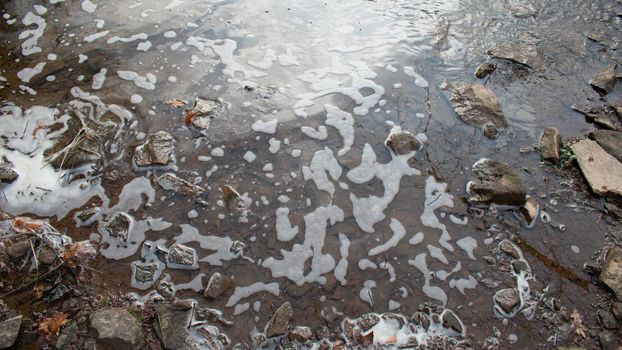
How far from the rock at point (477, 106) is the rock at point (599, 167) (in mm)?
715

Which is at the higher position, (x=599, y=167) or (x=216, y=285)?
(x=599, y=167)

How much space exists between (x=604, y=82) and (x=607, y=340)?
10.0 feet

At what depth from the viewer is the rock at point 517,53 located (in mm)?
4555

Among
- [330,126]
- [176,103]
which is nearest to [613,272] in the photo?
[330,126]

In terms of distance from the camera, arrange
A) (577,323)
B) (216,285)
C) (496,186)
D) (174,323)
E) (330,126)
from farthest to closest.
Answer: (330,126) < (496,186) < (216,285) < (577,323) < (174,323)

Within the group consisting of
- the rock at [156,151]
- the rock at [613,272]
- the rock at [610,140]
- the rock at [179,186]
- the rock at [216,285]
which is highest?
the rock at [610,140]

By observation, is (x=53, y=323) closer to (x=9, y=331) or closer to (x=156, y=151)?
(x=9, y=331)

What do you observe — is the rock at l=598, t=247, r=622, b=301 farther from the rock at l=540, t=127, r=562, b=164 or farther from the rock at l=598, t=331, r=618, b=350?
the rock at l=540, t=127, r=562, b=164

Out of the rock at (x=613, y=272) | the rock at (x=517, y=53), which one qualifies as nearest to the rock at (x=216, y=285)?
the rock at (x=613, y=272)

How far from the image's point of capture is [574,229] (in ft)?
10.3

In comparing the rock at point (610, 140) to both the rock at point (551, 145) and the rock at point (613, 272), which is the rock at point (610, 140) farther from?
the rock at point (613, 272)

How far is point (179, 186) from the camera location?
327 cm

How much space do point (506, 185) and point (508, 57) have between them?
6.98 feet

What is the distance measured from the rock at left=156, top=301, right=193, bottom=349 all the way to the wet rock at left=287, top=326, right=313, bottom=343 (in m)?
0.67
